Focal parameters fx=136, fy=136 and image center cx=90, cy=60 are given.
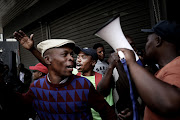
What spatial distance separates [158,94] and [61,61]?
1111mm

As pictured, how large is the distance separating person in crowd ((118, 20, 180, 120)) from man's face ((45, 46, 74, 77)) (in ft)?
2.38

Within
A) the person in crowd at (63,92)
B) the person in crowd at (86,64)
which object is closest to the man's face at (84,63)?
the person in crowd at (86,64)

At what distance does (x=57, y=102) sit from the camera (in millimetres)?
1532

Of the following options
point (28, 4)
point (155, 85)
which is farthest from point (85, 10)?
point (155, 85)

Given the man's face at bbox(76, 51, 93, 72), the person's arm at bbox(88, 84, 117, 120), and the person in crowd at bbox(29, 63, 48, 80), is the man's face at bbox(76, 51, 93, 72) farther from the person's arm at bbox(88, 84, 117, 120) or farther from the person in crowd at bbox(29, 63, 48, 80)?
the person's arm at bbox(88, 84, 117, 120)

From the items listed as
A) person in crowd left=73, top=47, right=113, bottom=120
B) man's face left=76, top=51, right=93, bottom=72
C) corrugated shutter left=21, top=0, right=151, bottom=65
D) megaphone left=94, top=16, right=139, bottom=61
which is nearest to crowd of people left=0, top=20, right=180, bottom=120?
megaphone left=94, top=16, right=139, bottom=61

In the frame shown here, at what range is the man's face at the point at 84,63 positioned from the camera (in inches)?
106

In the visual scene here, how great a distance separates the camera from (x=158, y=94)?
820mm

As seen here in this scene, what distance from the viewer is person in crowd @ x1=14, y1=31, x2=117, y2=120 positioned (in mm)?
1521

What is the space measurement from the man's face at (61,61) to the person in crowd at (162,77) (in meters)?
0.73

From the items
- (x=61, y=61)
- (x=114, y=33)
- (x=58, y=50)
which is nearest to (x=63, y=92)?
(x=61, y=61)

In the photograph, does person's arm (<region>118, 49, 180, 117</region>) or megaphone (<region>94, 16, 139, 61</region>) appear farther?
megaphone (<region>94, 16, 139, 61</region>)

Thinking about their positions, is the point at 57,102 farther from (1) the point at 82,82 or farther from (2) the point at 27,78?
(2) the point at 27,78

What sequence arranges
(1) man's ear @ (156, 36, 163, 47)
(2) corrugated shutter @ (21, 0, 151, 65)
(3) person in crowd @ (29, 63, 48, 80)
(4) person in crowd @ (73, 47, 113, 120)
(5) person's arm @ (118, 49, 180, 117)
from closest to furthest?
(5) person's arm @ (118, 49, 180, 117) → (1) man's ear @ (156, 36, 163, 47) → (4) person in crowd @ (73, 47, 113, 120) → (3) person in crowd @ (29, 63, 48, 80) → (2) corrugated shutter @ (21, 0, 151, 65)
